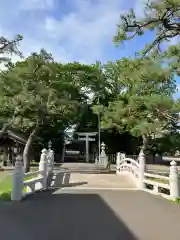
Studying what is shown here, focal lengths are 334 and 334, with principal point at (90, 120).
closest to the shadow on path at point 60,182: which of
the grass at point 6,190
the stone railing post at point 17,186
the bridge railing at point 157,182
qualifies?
the grass at point 6,190

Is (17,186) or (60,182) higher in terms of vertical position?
(17,186)

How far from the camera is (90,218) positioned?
754 cm

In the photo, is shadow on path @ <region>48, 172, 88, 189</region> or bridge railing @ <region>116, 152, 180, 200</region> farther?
shadow on path @ <region>48, 172, 88, 189</region>

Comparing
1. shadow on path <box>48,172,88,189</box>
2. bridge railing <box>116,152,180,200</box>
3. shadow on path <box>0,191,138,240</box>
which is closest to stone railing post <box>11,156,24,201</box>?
shadow on path <box>0,191,138,240</box>

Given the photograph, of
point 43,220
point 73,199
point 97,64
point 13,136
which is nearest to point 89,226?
point 43,220

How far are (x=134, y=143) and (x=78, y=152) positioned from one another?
833cm

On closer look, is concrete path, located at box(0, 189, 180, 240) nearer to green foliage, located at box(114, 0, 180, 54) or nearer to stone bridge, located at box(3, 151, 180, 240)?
stone bridge, located at box(3, 151, 180, 240)

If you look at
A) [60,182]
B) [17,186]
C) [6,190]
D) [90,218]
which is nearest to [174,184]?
[90,218]

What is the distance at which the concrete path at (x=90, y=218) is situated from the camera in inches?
242

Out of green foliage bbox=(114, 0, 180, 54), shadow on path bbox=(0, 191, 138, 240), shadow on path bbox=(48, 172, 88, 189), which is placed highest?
green foliage bbox=(114, 0, 180, 54)

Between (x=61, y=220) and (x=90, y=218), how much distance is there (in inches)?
27.2

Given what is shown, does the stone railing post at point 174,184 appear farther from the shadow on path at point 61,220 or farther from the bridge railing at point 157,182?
the shadow on path at point 61,220

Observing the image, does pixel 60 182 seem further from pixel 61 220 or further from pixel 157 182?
pixel 61 220

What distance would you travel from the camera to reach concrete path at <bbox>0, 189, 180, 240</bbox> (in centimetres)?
614
